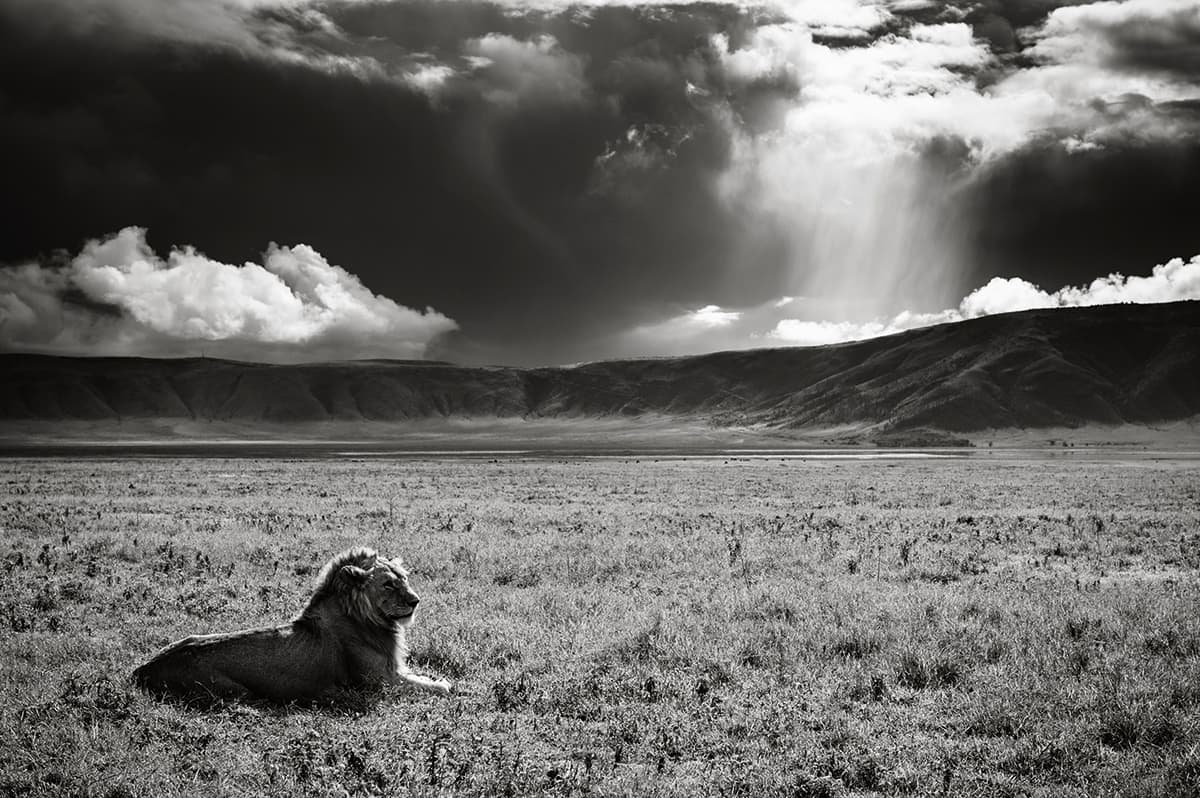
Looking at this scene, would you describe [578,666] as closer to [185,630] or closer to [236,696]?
[236,696]

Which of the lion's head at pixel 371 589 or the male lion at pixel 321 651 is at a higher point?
the lion's head at pixel 371 589

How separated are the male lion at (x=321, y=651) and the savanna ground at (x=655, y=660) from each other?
283 mm

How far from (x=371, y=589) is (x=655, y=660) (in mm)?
3598

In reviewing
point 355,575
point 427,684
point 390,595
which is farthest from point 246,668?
point 427,684

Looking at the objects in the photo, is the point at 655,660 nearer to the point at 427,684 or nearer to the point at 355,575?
the point at 427,684

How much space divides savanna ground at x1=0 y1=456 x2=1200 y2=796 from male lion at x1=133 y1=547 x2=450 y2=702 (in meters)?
0.28

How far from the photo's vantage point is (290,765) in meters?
6.64

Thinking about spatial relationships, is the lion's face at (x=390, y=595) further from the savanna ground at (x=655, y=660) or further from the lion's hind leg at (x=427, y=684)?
the savanna ground at (x=655, y=660)

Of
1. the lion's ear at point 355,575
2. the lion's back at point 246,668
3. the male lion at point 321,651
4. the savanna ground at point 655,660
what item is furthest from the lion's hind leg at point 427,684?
the lion's ear at point 355,575

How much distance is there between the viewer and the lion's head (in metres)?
8.66

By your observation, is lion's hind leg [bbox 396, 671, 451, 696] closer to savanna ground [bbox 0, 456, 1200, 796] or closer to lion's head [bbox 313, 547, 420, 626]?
savanna ground [bbox 0, 456, 1200, 796]

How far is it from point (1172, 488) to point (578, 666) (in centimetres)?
4167

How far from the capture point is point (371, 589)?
342 inches

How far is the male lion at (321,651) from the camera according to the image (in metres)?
8.09
